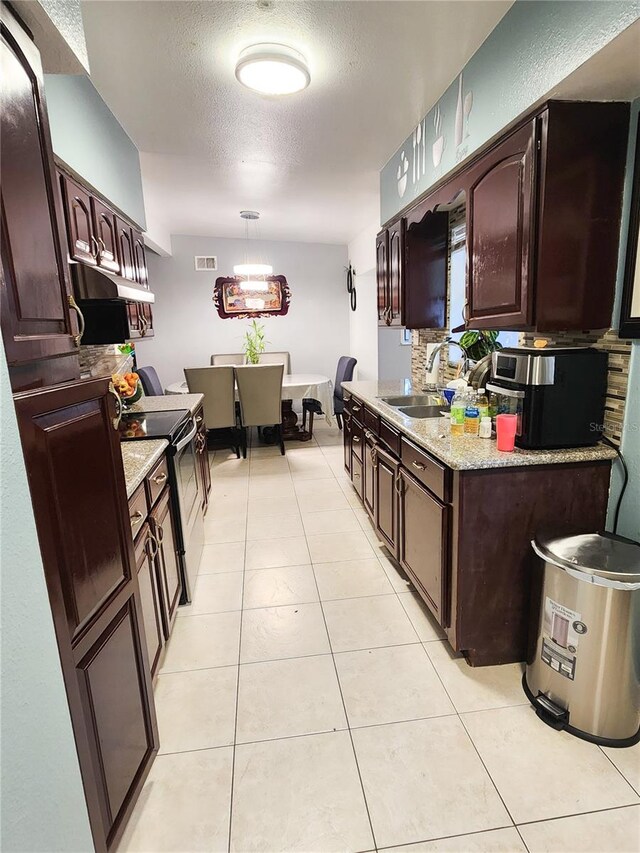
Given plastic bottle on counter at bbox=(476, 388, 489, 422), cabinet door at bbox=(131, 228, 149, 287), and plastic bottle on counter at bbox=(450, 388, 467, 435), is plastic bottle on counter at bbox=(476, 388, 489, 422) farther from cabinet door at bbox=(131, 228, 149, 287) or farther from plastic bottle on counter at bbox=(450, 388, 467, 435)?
cabinet door at bbox=(131, 228, 149, 287)

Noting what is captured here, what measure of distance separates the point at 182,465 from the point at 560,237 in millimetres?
2020

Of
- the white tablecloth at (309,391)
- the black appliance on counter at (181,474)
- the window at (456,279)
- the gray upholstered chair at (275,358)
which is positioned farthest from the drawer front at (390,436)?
the gray upholstered chair at (275,358)

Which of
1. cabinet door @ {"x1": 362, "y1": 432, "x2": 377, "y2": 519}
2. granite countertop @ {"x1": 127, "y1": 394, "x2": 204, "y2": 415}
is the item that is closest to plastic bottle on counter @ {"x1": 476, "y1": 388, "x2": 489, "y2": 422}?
cabinet door @ {"x1": 362, "y1": 432, "x2": 377, "y2": 519}

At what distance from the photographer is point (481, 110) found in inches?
72.6

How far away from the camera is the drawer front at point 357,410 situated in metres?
3.11

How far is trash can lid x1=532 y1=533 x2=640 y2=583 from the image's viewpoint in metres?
1.36

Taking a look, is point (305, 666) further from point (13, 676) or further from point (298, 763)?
point (13, 676)

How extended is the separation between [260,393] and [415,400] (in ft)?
6.99

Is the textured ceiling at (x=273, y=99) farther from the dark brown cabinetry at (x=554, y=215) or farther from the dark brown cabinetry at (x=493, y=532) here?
the dark brown cabinetry at (x=493, y=532)

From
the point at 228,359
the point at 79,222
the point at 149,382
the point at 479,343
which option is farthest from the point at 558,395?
the point at 228,359

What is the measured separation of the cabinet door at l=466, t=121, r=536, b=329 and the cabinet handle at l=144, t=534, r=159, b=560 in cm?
168

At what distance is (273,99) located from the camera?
230cm

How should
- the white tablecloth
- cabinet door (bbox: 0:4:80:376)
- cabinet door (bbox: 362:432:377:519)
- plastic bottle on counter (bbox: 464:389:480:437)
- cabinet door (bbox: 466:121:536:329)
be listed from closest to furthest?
cabinet door (bbox: 0:4:80:376) → cabinet door (bbox: 466:121:536:329) → plastic bottle on counter (bbox: 464:389:480:437) → cabinet door (bbox: 362:432:377:519) → the white tablecloth

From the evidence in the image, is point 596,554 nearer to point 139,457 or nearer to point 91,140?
point 139,457
